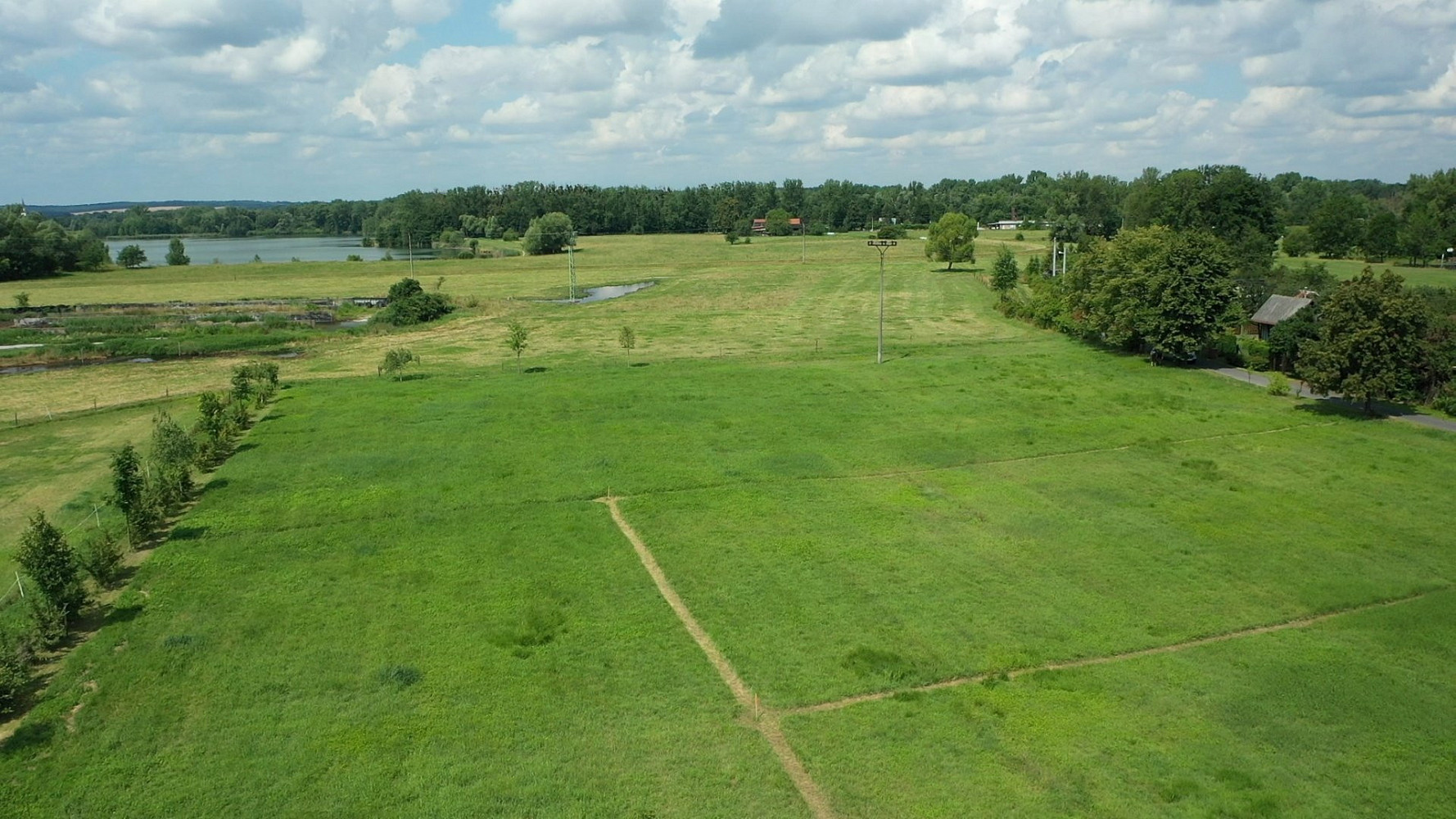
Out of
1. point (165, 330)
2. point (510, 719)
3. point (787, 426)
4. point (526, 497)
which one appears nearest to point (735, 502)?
point (526, 497)

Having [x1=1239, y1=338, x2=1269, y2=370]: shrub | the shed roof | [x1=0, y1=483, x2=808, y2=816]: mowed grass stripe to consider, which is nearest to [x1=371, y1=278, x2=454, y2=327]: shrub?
[x1=0, y1=483, x2=808, y2=816]: mowed grass stripe

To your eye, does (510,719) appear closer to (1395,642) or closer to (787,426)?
(1395,642)

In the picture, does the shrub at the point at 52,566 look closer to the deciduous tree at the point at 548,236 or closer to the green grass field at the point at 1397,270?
the green grass field at the point at 1397,270

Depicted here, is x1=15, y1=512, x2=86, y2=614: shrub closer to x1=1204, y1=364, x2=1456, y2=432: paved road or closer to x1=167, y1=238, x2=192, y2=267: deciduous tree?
x1=1204, y1=364, x2=1456, y2=432: paved road

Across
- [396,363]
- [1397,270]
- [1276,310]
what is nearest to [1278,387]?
[1276,310]

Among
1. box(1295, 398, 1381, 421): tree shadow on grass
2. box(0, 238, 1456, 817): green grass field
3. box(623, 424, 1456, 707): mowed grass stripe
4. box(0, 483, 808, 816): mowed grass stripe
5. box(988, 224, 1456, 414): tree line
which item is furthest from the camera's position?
box(1295, 398, 1381, 421): tree shadow on grass

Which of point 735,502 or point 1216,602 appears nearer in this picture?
point 1216,602
